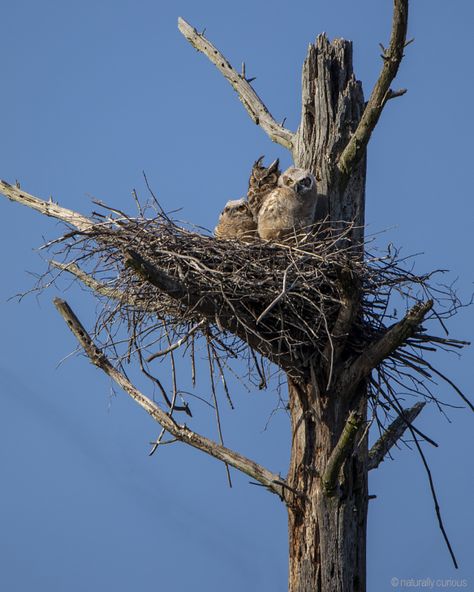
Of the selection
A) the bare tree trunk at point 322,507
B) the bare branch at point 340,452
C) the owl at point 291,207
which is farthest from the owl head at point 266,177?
the bare branch at point 340,452

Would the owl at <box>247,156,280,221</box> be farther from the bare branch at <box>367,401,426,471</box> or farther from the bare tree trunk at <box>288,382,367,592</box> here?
the bare branch at <box>367,401,426,471</box>

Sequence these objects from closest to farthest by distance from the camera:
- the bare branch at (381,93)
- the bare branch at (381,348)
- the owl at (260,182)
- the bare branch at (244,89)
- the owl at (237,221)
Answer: the bare branch at (381,348) → the bare branch at (381,93) → the owl at (237,221) → the owl at (260,182) → the bare branch at (244,89)

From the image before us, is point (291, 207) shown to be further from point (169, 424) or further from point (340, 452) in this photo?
point (340, 452)

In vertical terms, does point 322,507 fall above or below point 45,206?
below

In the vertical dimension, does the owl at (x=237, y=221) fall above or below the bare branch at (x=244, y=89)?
below

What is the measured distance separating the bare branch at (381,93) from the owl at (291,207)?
241 mm

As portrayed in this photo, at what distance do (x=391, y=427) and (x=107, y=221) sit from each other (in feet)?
6.71

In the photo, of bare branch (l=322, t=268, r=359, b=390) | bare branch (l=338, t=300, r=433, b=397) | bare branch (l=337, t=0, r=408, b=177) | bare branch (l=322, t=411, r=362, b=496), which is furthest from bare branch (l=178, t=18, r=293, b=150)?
bare branch (l=322, t=411, r=362, b=496)

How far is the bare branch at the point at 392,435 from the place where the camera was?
598cm

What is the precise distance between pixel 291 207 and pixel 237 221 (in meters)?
0.63

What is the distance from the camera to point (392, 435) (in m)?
6.05

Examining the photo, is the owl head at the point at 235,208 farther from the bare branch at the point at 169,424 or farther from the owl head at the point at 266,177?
the bare branch at the point at 169,424

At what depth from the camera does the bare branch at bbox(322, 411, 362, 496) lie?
15.9 ft

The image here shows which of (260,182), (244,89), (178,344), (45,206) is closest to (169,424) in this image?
(178,344)
